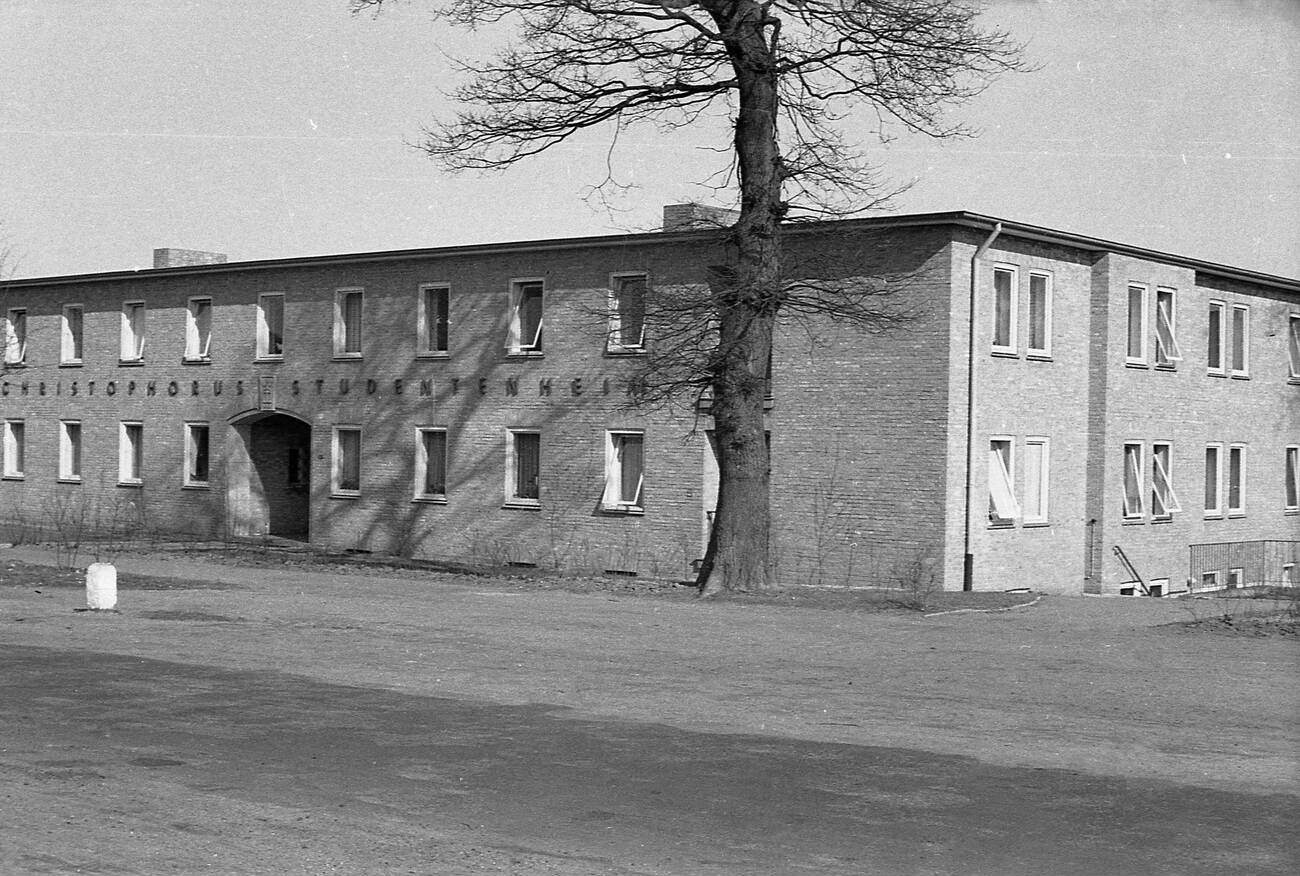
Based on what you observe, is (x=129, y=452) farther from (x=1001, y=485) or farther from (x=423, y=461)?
(x=1001, y=485)

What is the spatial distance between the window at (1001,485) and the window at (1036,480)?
51cm

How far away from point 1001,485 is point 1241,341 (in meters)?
11.3

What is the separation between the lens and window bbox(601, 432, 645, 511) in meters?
34.2

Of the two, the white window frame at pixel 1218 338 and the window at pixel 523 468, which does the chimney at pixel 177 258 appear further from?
the white window frame at pixel 1218 338

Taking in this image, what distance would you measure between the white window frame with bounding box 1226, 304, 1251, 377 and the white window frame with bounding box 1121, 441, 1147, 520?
5202mm

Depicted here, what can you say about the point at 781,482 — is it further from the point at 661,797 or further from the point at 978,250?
the point at 661,797

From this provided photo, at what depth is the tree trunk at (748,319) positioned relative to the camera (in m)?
23.6

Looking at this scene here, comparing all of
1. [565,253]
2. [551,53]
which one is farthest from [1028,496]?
[551,53]

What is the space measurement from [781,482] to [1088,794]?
2209cm

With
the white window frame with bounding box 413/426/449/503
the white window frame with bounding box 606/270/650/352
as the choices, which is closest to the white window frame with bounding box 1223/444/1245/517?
the white window frame with bounding box 606/270/650/352

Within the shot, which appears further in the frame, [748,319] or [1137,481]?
[1137,481]

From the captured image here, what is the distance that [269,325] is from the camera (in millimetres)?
41000

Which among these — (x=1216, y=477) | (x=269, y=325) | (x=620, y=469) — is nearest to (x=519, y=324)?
(x=620, y=469)

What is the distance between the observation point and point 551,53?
24062 millimetres
